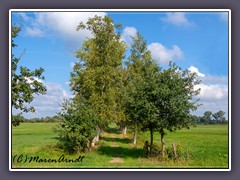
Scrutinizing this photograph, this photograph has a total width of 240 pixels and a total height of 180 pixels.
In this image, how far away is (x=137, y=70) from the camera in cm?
3588

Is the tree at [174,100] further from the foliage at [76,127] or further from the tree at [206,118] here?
the foliage at [76,127]

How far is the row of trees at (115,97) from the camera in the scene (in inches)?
838

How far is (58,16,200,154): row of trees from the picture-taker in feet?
69.8

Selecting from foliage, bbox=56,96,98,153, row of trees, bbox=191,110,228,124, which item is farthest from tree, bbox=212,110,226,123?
foliage, bbox=56,96,98,153

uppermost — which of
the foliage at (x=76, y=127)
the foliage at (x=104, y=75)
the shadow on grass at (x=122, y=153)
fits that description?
the foliage at (x=104, y=75)

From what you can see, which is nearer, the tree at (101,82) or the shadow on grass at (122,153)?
the shadow on grass at (122,153)

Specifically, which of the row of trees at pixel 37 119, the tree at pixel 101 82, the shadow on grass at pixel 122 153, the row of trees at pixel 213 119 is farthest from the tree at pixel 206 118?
the row of trees at pixel 37 119

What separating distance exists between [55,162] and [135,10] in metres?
8.50

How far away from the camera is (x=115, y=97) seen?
95.2 ft

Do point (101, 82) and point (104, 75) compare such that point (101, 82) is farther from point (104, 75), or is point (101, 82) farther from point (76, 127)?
point (76, 127)

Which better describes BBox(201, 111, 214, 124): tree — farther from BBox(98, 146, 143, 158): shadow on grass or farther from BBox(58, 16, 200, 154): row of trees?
BBox(98, 146, 143, 158): shadow on grass
